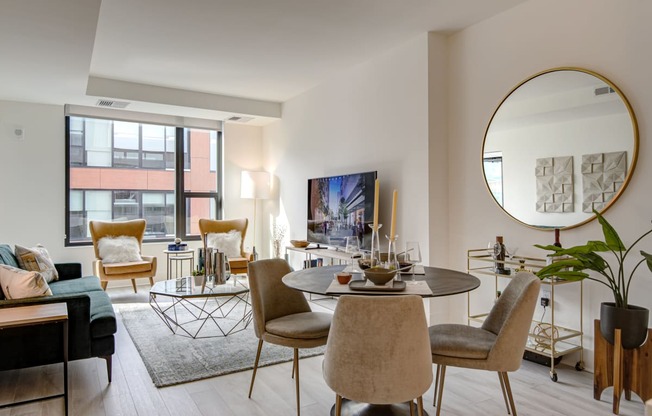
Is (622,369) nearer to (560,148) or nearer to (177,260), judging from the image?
(560,148)

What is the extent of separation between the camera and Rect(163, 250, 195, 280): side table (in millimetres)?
5968

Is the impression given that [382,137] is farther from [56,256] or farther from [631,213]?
[56,256]

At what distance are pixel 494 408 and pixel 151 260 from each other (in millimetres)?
4471

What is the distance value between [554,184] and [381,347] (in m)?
2.13

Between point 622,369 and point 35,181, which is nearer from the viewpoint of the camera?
point 622,369

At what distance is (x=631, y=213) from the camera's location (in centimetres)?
270

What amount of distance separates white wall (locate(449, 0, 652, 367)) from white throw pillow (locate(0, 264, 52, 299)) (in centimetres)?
319

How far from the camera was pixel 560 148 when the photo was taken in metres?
3.08

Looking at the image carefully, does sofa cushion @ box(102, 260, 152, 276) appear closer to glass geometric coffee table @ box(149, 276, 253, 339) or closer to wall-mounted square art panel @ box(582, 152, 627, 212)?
glass geometric coffee table @ box(149, 276, 253, 339)

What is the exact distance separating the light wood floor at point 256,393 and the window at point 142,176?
358 centimetres

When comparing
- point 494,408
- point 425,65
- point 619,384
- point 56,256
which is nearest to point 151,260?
point 56,256

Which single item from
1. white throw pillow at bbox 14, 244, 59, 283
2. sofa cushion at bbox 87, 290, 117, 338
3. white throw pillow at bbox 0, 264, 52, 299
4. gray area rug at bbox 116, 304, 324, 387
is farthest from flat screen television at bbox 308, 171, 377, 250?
white throw pillow at bbox 14, 244, 59, 283

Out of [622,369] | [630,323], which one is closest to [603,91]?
[630,323]

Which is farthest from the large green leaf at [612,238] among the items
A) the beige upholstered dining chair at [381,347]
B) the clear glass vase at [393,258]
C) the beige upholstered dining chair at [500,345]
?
the beige upholstered dining chair at [381,347]
